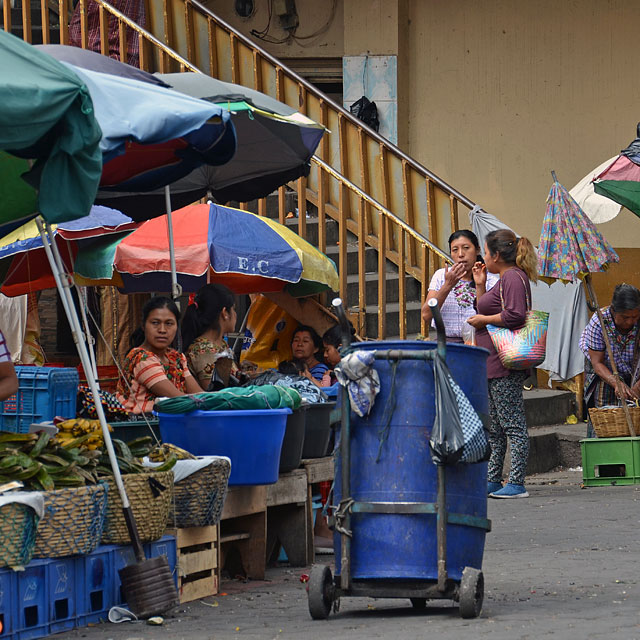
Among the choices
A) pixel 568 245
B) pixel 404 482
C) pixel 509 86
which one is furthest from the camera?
pixel 509 86

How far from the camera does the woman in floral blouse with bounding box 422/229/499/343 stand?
952 cm

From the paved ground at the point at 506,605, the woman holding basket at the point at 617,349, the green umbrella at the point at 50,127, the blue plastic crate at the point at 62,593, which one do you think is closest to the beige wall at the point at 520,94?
the woman holding basket at the point at 617,349

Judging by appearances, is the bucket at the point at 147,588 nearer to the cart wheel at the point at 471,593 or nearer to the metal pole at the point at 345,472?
the metal pole at the point at 345,472

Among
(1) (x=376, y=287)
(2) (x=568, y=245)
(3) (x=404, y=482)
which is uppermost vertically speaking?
(2) (x=568, y=245)

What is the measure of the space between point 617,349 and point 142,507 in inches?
228

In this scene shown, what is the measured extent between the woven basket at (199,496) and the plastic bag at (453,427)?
1272mm

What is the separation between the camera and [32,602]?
510 cm

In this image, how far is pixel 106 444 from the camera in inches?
225

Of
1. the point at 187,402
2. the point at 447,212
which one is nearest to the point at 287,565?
the point at 187,402

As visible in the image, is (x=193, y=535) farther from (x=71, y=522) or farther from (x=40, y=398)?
(x=40, y=398)

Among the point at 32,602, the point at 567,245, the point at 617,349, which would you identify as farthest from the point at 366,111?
the point at 32,602

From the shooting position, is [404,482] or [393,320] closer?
[404,482]

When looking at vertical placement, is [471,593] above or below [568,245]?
below

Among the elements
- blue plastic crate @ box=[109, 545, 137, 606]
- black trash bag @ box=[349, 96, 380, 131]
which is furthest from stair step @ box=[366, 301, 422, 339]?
blue plastic crate @ box=[109, 545, 137, 606]
